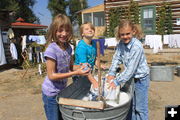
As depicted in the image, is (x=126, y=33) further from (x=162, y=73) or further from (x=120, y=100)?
(x=162, y=73)

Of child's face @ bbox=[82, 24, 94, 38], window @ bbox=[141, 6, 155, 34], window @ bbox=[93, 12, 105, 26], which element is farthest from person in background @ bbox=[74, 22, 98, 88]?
window @ bbox=[93, 12, 105, 26]

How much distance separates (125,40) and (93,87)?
687mm

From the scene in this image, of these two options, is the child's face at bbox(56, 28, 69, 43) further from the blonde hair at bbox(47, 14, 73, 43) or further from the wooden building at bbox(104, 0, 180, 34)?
the wooden building at bbox(104, 0, 180, 34)

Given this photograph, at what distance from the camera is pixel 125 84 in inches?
83.9

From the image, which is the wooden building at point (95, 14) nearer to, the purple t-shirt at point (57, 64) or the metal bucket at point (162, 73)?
the metal bucket at point (162, 73)

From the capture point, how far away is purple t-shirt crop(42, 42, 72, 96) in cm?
170

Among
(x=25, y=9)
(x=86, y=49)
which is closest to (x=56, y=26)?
(x=86, y=49)

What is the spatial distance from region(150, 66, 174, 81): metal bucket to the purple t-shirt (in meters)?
3.91

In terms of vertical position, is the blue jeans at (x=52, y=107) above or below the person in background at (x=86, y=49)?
below

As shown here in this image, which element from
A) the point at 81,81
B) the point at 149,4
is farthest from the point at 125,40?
the point at 149,4

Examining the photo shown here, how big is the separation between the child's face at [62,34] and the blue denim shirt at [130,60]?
62 centimetres

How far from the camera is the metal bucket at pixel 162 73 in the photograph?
205 inches

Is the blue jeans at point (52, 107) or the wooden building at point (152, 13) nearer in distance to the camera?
the blue jeans at point (52, 107)

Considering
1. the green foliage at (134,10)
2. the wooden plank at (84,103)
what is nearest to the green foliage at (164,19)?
the green foliage at (134,10)
